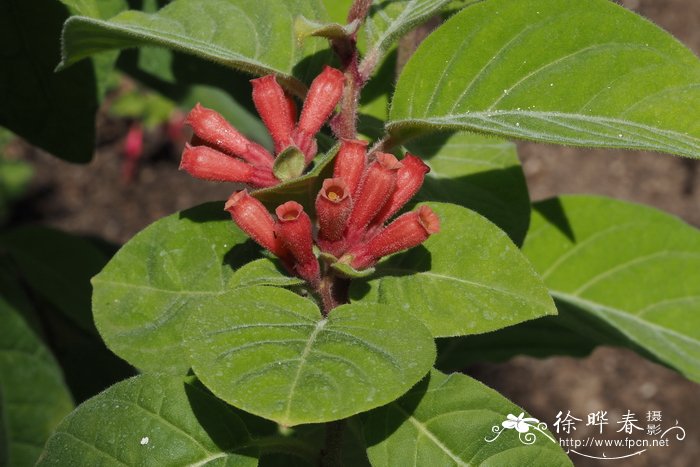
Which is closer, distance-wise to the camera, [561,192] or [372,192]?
[372,192]

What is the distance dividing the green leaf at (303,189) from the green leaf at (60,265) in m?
1.38

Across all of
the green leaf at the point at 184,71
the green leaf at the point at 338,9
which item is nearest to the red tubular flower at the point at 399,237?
the green leaf at the point at 338,9

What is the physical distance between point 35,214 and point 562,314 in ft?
14.3

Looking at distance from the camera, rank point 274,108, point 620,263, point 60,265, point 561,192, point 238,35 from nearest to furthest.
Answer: point 274,108, point 238,35, point 620,263, point 60,265, point 561,192

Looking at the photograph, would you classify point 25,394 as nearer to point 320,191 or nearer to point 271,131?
point 271,131

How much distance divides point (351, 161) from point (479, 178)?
0.56 metres

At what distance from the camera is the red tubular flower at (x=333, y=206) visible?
4.10ft

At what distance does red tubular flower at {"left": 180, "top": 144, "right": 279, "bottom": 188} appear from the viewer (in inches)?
54.4

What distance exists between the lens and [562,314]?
2.02 m

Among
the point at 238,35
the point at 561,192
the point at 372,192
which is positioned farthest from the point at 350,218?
the point at 561,192

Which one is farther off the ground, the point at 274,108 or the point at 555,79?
the point at 555,79

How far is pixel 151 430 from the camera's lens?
1340mm

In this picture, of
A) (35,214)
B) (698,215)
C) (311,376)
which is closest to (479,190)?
(311,376)

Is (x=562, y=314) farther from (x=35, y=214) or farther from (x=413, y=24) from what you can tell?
(x=35, y=214)
